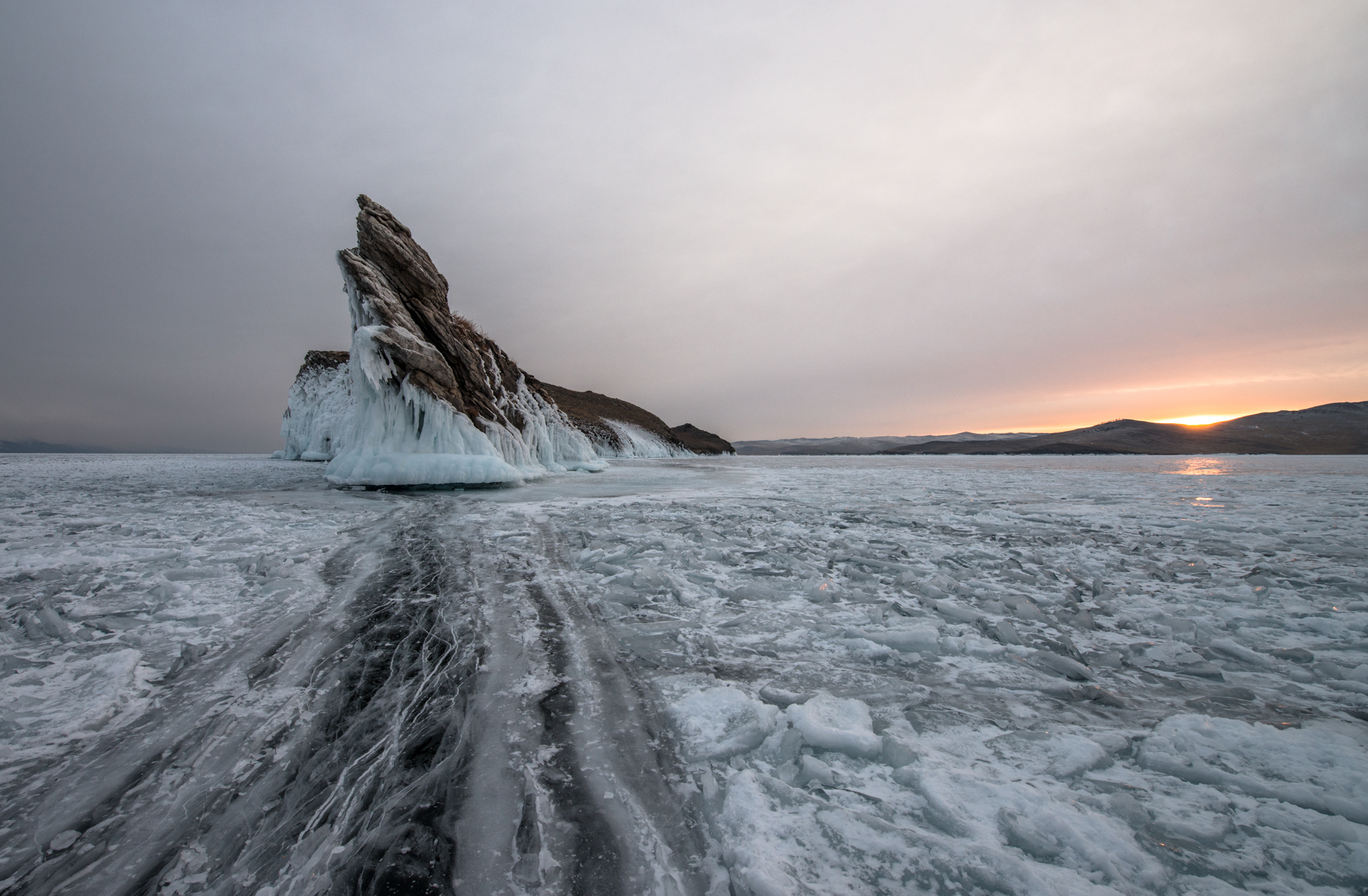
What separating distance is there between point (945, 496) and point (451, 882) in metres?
11.7

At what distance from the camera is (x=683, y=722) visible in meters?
2.23

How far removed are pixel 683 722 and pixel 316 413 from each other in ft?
148

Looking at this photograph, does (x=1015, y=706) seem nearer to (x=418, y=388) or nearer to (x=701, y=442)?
(x=418, y=388)

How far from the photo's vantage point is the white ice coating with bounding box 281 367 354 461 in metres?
34.4

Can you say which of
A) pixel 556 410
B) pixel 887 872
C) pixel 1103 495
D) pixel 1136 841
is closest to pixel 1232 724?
pixel 1136 841

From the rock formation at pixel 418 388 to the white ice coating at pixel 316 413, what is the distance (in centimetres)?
2117

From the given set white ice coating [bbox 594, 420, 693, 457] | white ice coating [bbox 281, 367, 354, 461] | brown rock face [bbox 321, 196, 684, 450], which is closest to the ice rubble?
brown rock face [bbox 321, 196, 684, 450]

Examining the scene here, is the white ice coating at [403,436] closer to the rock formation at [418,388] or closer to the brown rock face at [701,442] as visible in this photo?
the rock formation at [418,388]

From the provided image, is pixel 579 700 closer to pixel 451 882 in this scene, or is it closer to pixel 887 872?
pixel 451 882

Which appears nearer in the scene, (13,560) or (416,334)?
(13,560)

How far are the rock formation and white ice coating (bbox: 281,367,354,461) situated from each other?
21.2 metres

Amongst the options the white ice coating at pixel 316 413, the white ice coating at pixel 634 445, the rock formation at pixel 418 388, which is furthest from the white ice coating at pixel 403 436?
the white ice coating at pixel 634 445

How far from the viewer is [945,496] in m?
11.0

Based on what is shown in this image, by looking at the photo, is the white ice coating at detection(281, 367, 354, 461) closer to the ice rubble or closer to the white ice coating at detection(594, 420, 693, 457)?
the white ice coating at detection(594, 420, 693, 457)
